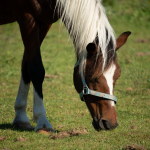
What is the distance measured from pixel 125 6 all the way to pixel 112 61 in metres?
11.0

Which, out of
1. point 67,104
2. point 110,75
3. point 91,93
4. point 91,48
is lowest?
point 67,104

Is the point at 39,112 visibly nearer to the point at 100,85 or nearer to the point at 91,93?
the point at 91,93

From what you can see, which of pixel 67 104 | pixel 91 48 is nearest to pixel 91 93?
pixel 91 48

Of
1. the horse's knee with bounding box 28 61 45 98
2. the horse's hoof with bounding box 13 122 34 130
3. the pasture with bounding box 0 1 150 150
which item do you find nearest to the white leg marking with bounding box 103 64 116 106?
→ the pasture with bounding box 0 1 150 150

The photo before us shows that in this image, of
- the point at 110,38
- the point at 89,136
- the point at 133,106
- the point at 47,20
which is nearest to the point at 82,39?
the point at 110,38

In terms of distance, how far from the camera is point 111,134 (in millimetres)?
2799

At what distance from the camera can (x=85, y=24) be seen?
262 cm

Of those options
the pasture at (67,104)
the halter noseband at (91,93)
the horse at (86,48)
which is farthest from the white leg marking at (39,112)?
the halter noseband at (91,93)

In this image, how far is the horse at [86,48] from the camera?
8.36 feet

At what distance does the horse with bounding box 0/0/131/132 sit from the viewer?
255 centimetres

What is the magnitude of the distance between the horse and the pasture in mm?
180

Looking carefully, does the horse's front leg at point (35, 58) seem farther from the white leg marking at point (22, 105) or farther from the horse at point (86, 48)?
the white leg marking at point (22, 105)

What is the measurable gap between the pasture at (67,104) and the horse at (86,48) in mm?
180

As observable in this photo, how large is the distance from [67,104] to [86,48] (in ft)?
5.63
